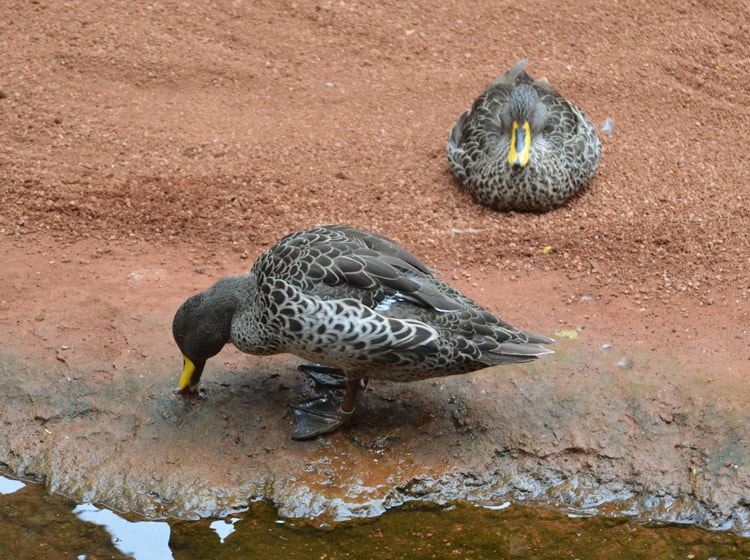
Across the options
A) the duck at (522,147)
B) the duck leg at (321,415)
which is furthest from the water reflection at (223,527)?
the duck at (522,147)

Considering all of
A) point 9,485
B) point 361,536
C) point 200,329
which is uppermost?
point 200,329

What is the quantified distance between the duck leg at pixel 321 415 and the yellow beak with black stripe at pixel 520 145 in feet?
8.28

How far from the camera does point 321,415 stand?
15.6ft

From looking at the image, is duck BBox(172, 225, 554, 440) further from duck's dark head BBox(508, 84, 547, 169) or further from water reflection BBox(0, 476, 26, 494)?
duck's dark head BBox(508, 84, 547, 169)

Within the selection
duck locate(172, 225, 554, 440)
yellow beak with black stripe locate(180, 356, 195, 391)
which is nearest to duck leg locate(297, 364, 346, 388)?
duck locate(172, 225, 554, 440)

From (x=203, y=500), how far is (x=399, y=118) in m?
4.22

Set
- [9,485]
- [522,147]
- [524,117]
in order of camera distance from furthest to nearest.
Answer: [524,117] < [522,147] < [9,485]

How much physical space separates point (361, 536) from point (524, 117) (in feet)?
12.2

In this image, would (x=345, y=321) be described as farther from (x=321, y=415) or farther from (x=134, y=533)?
(x=134, y=533)

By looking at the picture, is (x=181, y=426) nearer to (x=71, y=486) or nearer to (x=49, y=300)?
(x=71, y=486)

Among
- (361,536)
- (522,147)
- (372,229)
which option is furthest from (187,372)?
(522,147)

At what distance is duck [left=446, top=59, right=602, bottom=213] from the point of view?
6621mm

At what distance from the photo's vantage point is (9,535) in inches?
169

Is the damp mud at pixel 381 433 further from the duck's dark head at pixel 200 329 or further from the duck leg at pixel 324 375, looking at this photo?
the duck's dark head at pixel 200 329
